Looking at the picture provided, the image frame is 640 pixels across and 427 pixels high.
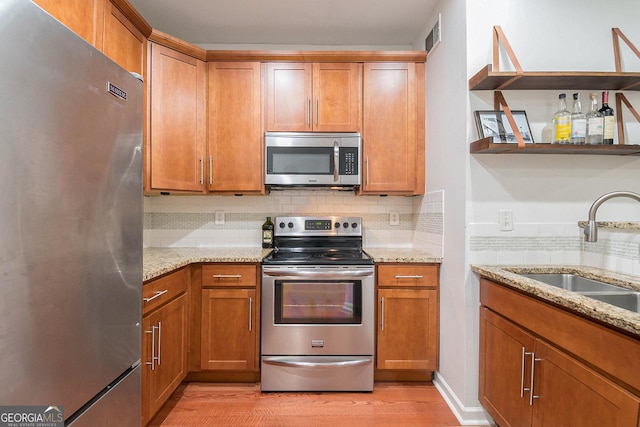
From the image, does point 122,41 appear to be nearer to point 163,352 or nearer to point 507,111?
point 163,352

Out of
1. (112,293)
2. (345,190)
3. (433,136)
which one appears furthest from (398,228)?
(112,293)

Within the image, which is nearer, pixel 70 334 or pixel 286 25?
pixel 70 334

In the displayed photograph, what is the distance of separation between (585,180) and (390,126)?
1.26 meters

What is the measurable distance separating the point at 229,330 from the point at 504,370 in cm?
163

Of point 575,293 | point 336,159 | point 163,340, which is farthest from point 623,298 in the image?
point 163,340

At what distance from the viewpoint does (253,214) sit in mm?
2818

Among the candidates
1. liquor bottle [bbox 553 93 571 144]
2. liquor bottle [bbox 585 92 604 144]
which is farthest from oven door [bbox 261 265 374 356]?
liquor bottle [bbox 585 92 604 144]

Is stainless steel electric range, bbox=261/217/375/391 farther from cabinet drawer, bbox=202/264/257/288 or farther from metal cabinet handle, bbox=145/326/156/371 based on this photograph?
metal cabinet handle, bbox=145/326/156/371

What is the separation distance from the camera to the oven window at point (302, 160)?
8.13 ft

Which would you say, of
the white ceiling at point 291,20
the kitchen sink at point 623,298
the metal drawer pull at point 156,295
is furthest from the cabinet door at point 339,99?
the kitchen sink at point 623,298

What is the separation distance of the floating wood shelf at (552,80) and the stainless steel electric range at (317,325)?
4.08ft

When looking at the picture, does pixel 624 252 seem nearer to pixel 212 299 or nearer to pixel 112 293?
pixel 112 293

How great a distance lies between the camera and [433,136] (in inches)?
92.4

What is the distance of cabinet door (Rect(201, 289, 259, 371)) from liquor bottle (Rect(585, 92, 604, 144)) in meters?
2.12
